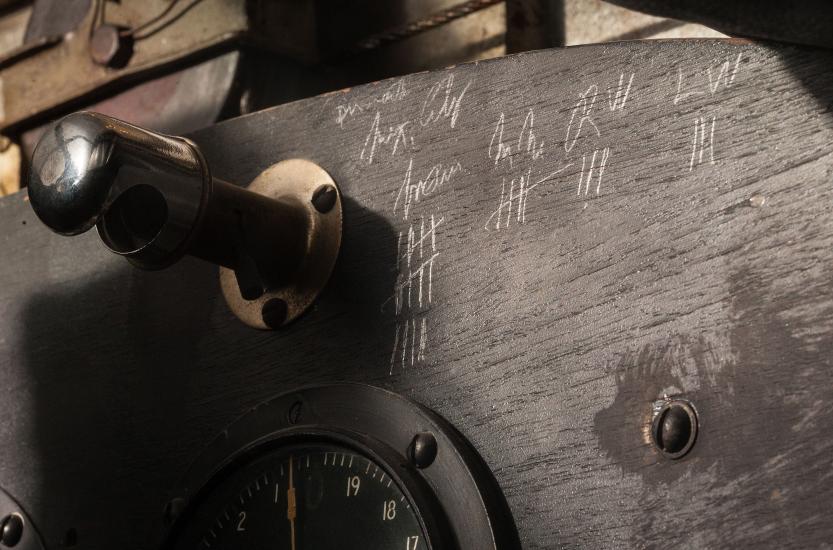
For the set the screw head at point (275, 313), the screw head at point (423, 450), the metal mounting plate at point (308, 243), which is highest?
the metal mounting plate at point (308, 243)

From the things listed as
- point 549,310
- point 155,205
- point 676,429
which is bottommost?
point 676,429

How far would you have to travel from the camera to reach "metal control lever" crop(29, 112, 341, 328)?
91cm

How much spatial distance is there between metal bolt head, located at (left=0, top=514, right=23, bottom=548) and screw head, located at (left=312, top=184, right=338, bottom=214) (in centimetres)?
48

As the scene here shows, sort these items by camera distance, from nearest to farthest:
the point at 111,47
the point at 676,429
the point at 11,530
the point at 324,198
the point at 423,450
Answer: the point at 676,429
the point at 423,450
the point at 324,198
the point at 11,530
the point at 111,47

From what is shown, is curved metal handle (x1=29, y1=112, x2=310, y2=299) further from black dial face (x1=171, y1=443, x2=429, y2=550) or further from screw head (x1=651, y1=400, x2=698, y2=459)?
screw head (x1=651, y1=400, x2=698, y2=459)

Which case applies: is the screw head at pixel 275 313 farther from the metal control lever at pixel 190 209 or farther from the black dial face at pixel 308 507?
the black dial face at pixel 308 507

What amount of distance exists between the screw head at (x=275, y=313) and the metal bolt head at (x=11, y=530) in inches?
14.7

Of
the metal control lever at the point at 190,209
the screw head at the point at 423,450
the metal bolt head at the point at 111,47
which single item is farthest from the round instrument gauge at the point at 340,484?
the metal bolt head at the point at 111,47

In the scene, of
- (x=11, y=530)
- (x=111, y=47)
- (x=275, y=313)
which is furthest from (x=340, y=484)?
(x=111, y=47)

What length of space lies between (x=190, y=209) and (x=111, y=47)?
1.81 ft

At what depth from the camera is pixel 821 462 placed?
2.42ft

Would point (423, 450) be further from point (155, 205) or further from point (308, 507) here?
point (155, 205)

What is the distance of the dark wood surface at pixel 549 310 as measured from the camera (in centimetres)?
78

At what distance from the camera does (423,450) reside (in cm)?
93
